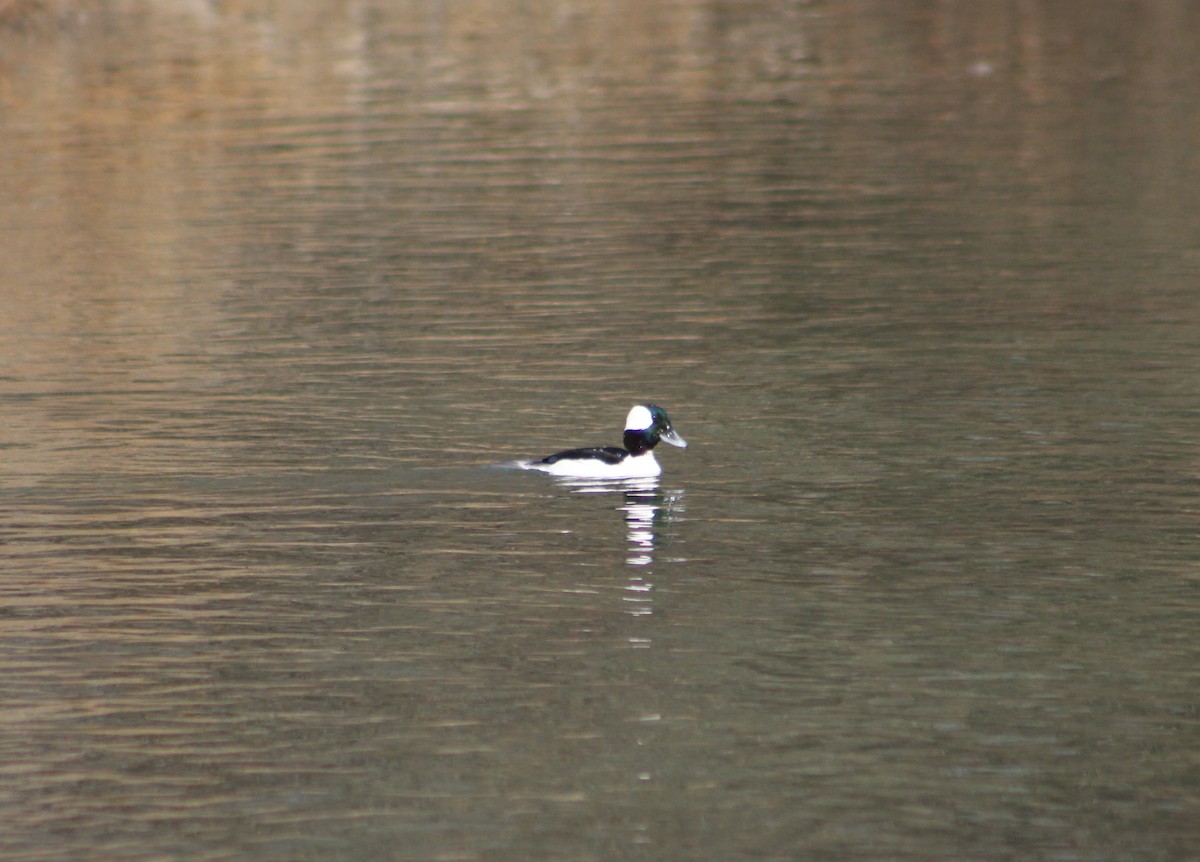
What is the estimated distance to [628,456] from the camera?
17703 millimetres

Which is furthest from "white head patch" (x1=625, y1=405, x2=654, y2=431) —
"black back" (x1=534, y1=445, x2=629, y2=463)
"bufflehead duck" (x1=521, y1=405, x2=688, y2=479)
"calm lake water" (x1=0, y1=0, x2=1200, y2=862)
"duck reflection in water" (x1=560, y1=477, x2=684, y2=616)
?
"calm lake water" (x1=0, y1=0, x2=1200, y2=862)

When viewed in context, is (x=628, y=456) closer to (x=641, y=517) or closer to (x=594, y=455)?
(x=594, y=455)

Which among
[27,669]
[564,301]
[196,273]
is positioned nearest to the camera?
[27,669]

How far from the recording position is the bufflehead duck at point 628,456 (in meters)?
17.3

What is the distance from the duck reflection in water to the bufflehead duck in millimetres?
86

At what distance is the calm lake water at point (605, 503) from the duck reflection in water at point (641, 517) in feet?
0.22

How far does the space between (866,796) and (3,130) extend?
3694cm

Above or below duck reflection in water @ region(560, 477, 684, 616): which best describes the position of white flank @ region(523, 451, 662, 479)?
above

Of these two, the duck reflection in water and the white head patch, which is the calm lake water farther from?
the white head patch

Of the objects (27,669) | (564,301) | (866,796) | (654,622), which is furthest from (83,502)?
(564,301)

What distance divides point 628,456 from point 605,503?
62cm

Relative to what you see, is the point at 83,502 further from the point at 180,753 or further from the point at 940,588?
the point at 940,588

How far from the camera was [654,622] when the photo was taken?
1372 centimetres

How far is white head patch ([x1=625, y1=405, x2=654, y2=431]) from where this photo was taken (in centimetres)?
1755
